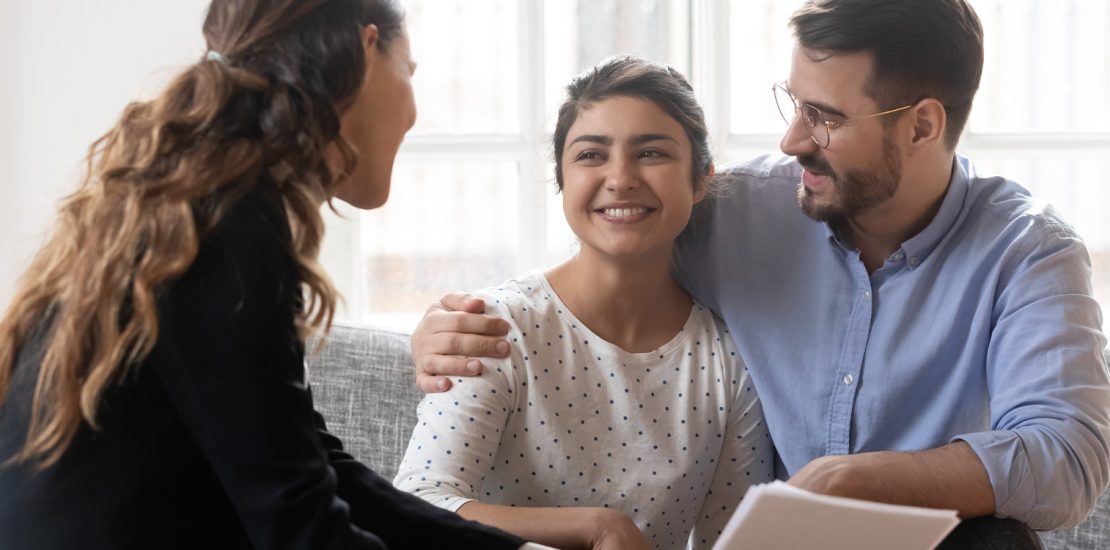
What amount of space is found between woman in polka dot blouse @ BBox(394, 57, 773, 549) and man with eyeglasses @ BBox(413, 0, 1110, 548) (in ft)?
0.22

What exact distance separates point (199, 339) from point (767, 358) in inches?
41.7

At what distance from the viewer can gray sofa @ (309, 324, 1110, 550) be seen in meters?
2.18

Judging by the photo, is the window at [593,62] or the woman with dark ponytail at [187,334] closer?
the woman with dark ponytail at [187,334]

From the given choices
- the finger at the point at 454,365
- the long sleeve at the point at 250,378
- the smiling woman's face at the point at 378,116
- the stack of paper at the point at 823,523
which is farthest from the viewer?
the finger at the point at 454,365

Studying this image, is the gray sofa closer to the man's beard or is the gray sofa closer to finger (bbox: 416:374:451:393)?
finger (bbox: 416:374:451:393)

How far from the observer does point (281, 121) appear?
1130 millimetres

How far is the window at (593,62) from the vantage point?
294 centimetres

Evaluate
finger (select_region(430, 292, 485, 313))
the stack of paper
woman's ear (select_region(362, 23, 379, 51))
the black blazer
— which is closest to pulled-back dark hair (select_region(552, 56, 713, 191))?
finger (select_region(430, 292, 485, 313))

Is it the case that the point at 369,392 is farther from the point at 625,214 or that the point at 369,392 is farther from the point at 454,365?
the point at 625,214

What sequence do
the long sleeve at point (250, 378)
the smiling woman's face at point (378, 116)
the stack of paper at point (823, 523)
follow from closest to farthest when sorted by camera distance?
the long sleeve at point (250, 378) < the stack of paper at point (823, 523) < the smiling woman's face at point (378, 116)

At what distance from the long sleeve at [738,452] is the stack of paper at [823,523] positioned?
21.8 inches

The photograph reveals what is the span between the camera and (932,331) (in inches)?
70.3

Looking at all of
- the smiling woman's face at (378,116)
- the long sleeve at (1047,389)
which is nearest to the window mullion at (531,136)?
the long sleeve at (1047,389)

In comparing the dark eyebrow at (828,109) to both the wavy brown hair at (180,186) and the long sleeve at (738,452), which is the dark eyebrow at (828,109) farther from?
the wavy brown hair at (180,186)
